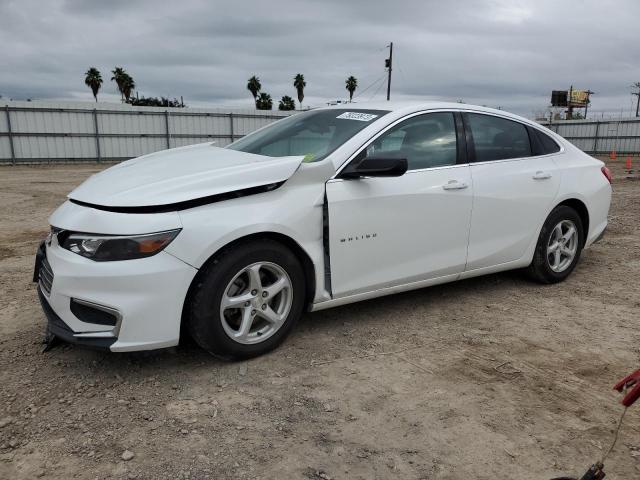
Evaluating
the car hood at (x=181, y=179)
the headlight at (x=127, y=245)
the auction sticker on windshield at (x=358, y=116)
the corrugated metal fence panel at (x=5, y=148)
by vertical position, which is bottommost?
the corrugated metal fence panel at (x=5, y=148)

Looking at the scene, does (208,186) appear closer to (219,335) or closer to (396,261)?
(219,335)

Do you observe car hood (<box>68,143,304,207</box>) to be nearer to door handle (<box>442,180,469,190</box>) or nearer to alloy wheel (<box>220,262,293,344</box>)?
alloy wheel (<box>220,262,293,344</box>)

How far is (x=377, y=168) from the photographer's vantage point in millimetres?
3299

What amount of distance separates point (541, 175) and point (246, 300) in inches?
111

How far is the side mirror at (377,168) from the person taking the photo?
3.29m

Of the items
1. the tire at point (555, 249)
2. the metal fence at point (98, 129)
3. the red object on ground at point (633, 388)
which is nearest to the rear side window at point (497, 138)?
the tire at point (555, 249)

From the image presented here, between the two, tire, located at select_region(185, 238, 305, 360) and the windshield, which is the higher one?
the windshield

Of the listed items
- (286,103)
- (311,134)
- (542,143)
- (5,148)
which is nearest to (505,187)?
(542,143)

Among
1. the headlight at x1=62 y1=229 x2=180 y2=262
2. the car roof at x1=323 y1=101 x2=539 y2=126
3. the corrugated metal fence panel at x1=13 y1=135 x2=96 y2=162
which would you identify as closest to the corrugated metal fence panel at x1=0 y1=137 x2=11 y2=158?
the corrugated metal fence panel at x1=13 y1=135 x2=96 y2=162

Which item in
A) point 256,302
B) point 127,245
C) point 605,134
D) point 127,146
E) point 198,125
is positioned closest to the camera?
point 127,245

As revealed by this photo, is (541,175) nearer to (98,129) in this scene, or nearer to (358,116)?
(358,116)

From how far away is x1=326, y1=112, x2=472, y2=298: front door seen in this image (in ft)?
11.2

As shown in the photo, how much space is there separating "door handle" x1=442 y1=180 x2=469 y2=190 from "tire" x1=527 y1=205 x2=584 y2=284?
3.63 feet

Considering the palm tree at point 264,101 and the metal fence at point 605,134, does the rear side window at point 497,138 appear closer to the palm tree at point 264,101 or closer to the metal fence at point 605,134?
the metal fence at point 605,134
